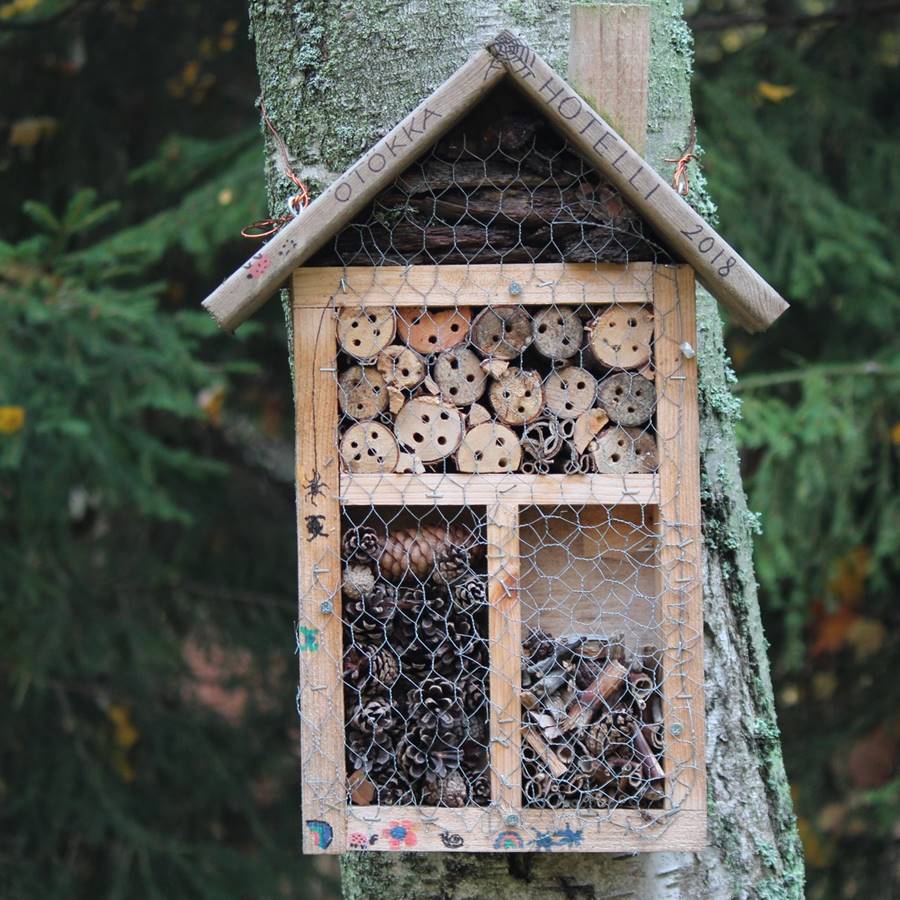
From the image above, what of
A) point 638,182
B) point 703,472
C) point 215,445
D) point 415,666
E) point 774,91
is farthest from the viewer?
point 215,445

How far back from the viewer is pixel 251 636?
4.75 m

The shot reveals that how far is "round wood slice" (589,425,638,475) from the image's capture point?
65.9 inches

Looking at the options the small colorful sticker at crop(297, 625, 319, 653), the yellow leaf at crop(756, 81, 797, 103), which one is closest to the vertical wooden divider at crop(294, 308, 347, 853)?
the small colorful sticker at crop(297, 625, 319, 653)

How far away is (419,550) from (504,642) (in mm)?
172

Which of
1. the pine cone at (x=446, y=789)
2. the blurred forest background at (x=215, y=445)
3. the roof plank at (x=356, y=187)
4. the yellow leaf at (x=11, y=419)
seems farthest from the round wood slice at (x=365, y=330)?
the yellow leaf at (x=11, y=419)

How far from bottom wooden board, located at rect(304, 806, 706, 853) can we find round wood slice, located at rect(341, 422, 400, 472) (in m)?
0.46

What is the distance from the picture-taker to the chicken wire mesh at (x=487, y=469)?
5.42 feet

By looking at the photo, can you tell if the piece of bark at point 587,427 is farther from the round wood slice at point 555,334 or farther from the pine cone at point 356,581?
the pine cone at point 356,581

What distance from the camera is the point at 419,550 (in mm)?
1685

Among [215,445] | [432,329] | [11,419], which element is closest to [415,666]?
[432,329]

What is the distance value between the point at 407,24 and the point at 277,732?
3641 millimetres

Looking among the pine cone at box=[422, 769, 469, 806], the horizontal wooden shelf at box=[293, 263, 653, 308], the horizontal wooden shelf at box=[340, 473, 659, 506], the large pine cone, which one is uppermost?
the horizontal wooden shelf at box=[293, 263, 653, 308]

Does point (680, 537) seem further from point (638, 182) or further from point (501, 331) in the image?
point (638, 182)

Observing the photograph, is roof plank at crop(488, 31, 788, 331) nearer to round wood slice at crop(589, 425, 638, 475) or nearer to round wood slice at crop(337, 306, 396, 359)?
round wood slice at crop(589, 425, 638, 475)
